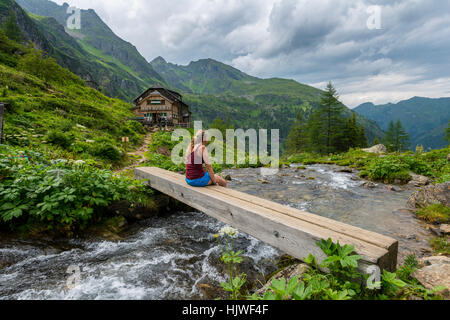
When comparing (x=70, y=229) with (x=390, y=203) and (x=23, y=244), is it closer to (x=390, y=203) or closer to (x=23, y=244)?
(x=23, y=244)

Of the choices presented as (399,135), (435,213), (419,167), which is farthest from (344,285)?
(399,135)

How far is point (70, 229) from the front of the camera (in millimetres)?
4434

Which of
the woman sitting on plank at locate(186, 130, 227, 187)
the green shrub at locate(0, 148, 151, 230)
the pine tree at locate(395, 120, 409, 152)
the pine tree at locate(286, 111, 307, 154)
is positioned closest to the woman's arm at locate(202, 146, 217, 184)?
the woman sitting on plank at locate(186, 130, 227, 187)

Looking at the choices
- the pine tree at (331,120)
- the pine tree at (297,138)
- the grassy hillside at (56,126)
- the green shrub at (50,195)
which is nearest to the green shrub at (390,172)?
the green shrub at (50,195)

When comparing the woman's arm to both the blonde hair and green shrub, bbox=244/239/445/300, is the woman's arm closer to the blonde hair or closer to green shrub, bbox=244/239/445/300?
the blonde hair

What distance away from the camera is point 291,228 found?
8.69ft

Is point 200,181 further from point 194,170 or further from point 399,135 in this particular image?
point 399,135

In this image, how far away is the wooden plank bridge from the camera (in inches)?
88.9

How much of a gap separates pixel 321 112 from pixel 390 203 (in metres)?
37.0

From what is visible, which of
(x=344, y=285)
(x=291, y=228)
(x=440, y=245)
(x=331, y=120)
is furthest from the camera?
(x=331, y=120)

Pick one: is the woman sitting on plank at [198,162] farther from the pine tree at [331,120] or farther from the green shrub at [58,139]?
the pine tree at [331,120]

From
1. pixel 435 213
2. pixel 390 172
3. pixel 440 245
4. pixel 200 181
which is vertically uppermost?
pixel 200 181

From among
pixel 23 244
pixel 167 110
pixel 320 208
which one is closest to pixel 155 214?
pixel 23 244

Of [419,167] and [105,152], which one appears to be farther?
[419,167]
